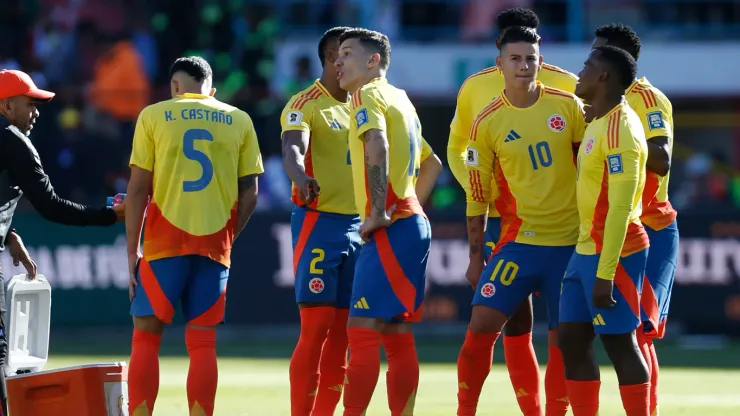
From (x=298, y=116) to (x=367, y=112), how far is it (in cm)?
93

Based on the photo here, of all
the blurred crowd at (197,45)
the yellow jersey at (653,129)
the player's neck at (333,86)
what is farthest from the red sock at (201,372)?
the blurred crowd at (197,45)

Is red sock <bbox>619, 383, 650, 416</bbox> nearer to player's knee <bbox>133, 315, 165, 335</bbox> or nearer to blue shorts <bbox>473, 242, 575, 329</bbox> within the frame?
blue shorts <bbox>473, 242, 575, 329</bbox>

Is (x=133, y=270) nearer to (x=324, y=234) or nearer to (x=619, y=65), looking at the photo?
(x=324, y=234)

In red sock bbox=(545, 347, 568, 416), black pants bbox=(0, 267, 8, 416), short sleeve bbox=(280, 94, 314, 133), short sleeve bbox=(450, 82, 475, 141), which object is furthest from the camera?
short sleeve bbox=(450, 82, 475, 141)

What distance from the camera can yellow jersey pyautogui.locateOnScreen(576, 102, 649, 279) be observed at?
7.32 m

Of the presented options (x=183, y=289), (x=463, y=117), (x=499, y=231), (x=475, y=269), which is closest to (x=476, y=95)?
(x=463, y=117)

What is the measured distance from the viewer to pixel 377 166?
7887 mm

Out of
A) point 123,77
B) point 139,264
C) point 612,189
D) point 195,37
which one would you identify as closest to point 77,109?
point 123,77

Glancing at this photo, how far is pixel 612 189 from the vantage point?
734 centimetres

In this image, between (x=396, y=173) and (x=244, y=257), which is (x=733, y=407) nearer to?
(x=396, y=173)

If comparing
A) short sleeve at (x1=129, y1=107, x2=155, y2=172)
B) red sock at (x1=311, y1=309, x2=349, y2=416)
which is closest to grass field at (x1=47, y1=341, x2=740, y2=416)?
red sock at (x1=311, y1=309, x2=349, y2=416)

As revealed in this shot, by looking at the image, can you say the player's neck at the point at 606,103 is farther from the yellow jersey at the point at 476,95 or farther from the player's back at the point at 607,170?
the yellow jersey at the point at 476,95

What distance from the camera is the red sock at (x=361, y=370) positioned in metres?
7.95

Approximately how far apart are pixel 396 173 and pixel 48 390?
248 centimetres
